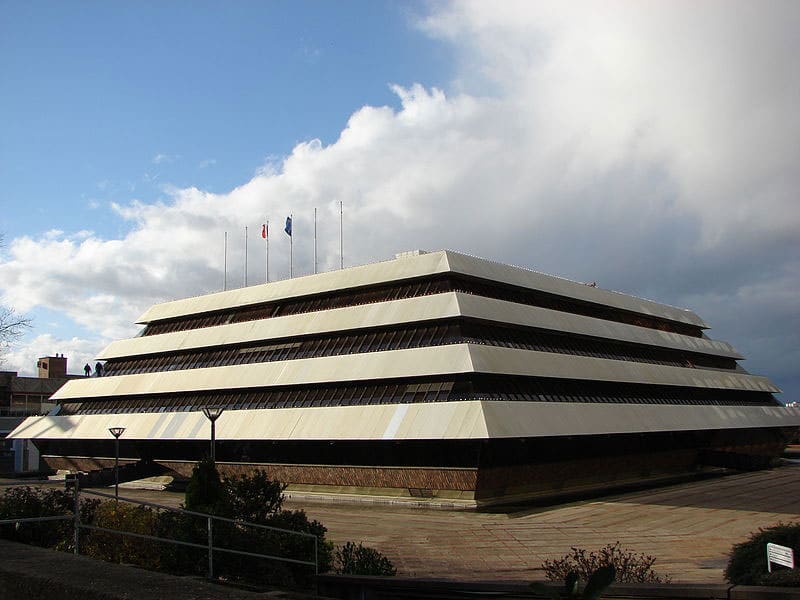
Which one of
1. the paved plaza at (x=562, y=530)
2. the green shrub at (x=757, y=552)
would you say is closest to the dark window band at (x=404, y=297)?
the paved plaza at (x=562, y=530)

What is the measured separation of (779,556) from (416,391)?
3091 cm

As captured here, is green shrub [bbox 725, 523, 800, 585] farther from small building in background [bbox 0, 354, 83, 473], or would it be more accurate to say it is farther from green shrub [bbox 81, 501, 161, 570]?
small building in background [bbox 0, 354, 83, 473]

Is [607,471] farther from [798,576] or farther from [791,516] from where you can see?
[798,576]

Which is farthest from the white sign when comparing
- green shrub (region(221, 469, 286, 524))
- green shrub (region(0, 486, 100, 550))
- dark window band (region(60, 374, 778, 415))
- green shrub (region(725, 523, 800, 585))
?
dark window band (region(60, 374, 778, 415))

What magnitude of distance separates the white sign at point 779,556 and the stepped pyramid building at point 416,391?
78.0 ft

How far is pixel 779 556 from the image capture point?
13344mm

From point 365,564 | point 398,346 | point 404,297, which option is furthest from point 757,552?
point 404,297

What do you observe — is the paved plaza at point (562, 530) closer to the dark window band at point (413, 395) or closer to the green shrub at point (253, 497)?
the green shrub at point (253, 497)

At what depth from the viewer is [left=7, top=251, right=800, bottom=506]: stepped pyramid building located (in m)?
41.7

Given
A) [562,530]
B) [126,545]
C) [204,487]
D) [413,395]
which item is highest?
[413,395]

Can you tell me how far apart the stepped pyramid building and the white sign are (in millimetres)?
23774

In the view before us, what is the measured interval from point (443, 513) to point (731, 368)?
5734cm

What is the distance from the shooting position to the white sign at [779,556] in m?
13.0

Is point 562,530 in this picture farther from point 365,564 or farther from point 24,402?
point 24,402
